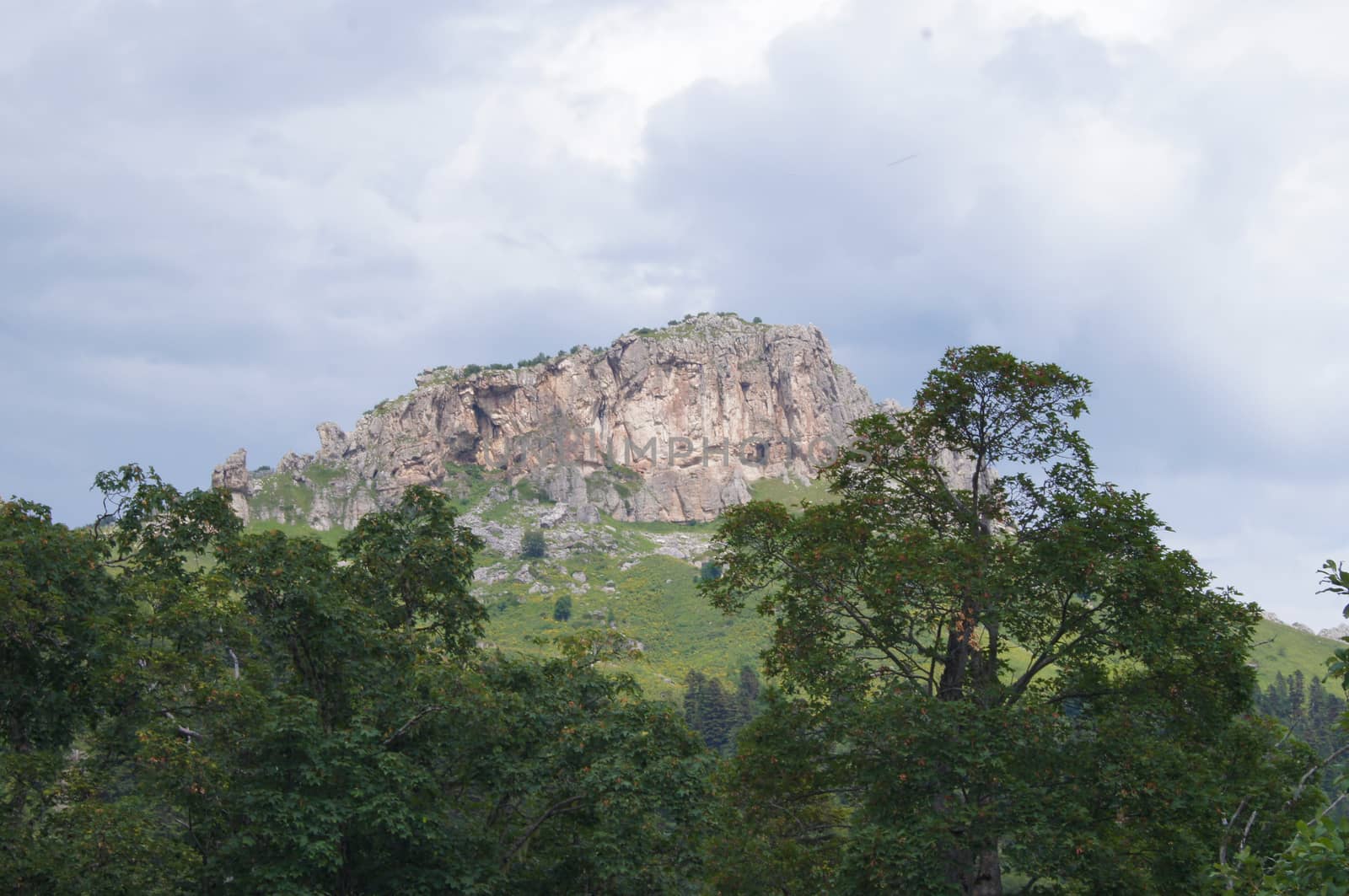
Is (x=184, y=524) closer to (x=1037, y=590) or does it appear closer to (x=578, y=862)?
(x=578, y=862)

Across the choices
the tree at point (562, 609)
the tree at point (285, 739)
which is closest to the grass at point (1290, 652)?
the tree at point (562, 609)

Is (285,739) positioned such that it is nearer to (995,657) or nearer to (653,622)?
(995,657)

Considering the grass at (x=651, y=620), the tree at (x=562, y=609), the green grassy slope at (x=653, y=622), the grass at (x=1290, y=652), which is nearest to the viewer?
the grass at (x=651, y=620)

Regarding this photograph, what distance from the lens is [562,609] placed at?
579 ft

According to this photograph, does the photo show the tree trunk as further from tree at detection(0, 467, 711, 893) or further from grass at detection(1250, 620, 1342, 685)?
grass at detection(1250, 620, 1342, 685)

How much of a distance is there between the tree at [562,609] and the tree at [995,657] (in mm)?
155195

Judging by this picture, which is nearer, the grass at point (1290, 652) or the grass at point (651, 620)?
the grass at point (651, 620)

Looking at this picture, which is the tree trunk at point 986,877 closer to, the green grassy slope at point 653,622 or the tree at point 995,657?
the tree at point 995,657

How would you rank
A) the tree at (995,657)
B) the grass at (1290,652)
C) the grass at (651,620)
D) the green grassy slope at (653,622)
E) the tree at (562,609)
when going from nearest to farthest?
the tree at (995,657) → the grass at (651,620) → the green grassy slope at (653,622) → the grass at (1290,652) → the tree at (562,609)

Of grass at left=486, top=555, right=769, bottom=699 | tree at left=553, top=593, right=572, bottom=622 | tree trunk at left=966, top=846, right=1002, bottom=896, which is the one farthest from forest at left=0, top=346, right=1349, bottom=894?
tree at left=553, top=593, right=572, bottom=622

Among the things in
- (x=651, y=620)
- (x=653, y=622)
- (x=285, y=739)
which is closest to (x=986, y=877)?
(x=285, y=739)

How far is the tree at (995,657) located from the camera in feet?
55.0

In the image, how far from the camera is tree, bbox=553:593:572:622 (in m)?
175

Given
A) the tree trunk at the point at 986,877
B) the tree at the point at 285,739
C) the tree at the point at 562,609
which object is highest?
the tree at the point at 562,609
